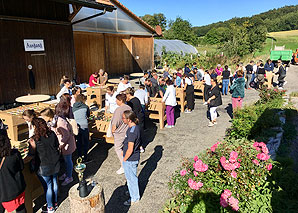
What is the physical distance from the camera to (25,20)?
952 centimetres

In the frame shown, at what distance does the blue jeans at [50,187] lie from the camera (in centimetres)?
400

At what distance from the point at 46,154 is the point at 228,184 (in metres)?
2.94

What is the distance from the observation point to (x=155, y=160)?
19.6 feet

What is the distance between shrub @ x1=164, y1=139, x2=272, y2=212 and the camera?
11.2 ft

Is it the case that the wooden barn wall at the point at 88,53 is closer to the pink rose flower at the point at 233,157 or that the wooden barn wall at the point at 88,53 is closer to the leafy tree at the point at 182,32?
the pink rose flower at the point at 233,157

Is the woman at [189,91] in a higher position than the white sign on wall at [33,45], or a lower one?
lower

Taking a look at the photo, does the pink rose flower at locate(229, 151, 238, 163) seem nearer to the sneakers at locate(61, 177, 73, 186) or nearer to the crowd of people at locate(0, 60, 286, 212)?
the crowd of people at locate(0, 60, 286, 212)

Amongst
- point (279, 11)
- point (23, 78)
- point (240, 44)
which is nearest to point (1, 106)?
point (23, 78)

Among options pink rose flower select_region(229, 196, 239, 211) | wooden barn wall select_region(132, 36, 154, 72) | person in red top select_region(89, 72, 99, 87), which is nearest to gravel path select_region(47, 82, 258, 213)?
pink rose flower select_region(229, 196, 239, 211)

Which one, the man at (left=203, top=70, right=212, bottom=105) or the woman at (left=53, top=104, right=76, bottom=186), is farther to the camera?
the man at (left=203, top=70, right=212, bottom=105)

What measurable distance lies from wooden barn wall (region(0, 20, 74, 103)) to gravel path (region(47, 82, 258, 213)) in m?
4.96

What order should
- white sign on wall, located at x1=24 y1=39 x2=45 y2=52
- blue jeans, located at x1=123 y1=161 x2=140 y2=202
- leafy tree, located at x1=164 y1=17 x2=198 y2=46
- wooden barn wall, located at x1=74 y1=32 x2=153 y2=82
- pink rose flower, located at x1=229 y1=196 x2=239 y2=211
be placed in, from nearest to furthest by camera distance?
pink rose flower, located at x1=229 y1=196 x2=239 y2=211 → blue jeans, located at x1=123 y1=161 x2=140 y2=202 → white sign on wall, located at x1=24 y1=39 x2=45 y2=52 → wooden barn wall, located at x1=74 y1=32 x2=153 y2=82 → leafy tree, located at x1=164 y1=17 x2=198 y2=46

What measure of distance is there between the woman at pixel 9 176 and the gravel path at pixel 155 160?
1.04 m

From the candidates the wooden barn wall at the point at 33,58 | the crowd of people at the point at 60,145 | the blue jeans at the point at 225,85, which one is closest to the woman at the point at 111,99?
the crowd of people at the point at 60,145
